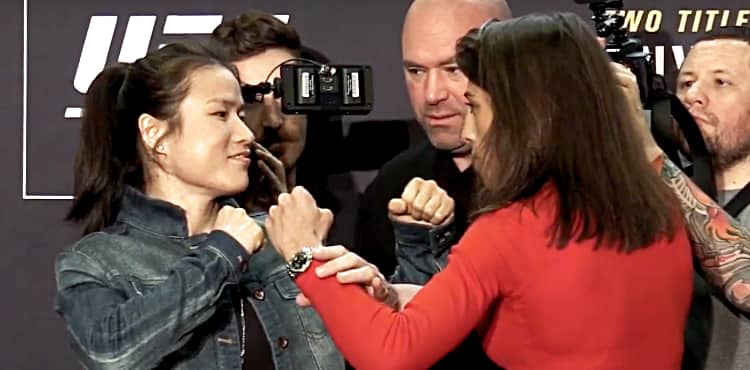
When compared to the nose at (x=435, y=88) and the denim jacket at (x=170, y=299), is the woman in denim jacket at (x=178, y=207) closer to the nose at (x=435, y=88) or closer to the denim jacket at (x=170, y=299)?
the denim jacket at (x=170, y=299)

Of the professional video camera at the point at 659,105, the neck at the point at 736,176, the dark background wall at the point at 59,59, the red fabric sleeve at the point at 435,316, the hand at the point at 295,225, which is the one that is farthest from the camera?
the dark background wall at the point at 59,59

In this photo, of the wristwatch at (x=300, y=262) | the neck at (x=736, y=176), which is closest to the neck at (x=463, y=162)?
the neck at (x=736, y=176)

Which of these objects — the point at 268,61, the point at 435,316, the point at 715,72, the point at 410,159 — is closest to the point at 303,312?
the point at 435,316

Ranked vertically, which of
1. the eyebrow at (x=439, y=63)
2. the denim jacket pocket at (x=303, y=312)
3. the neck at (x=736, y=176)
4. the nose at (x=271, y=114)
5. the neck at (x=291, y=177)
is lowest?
the denim jacket pocket at (x=303, y=312)

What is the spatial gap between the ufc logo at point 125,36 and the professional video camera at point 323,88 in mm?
372

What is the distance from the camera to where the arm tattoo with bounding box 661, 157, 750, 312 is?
4.74 ft

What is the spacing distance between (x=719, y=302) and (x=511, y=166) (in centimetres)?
60

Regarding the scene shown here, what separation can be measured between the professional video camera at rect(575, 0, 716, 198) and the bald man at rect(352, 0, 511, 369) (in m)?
0.25

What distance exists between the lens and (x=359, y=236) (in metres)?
2.07

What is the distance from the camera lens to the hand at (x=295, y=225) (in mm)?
1238

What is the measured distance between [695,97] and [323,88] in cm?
70

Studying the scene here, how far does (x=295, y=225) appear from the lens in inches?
49.3

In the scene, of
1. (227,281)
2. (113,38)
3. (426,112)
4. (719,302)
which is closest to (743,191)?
(719,302)

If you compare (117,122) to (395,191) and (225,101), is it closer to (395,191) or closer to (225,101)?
(225,101)
